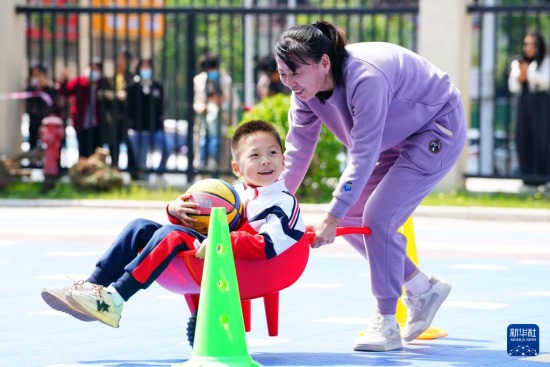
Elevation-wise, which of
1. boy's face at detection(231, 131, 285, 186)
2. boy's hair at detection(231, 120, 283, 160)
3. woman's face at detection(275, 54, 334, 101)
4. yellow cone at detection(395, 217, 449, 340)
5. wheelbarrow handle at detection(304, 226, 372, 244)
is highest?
woman's face at detection(275, 54, 334, 101)

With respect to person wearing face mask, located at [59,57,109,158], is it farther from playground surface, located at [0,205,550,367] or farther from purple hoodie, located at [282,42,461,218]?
purple hoodie, located at [282,42,461,218]

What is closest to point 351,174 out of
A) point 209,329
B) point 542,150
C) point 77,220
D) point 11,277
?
point 209,329

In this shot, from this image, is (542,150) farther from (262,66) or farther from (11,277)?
(11,277)

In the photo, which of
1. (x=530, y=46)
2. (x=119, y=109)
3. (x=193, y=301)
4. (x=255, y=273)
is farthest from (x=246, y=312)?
(x=119, y=109)

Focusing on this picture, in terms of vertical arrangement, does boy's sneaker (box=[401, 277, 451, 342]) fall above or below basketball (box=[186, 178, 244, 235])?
below

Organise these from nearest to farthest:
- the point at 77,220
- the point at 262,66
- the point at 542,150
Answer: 1. the point at 77,220
2. the point at 542,150
3. the point at 262,66

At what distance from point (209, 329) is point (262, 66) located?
495 inches

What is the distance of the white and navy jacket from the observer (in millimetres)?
6094

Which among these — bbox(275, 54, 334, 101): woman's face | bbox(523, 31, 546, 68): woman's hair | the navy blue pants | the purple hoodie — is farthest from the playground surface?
bbox(523, 31, 546, 68): woman's hair

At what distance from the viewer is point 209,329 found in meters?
5.75

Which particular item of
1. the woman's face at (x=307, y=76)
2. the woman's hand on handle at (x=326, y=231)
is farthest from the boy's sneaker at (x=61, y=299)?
the woman's face at (x=307, y=76)

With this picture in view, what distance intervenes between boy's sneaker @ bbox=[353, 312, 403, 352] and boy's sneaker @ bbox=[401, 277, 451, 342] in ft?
0.55

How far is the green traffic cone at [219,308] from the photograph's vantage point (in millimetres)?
5734

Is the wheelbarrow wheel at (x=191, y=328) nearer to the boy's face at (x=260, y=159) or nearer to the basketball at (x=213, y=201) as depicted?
the basketball at (x=213, y=201)
